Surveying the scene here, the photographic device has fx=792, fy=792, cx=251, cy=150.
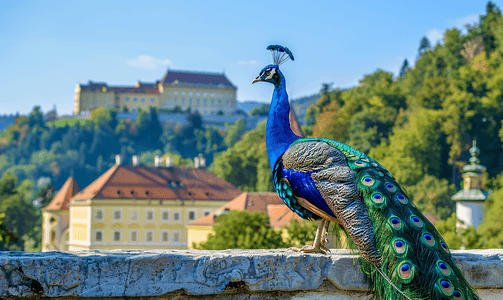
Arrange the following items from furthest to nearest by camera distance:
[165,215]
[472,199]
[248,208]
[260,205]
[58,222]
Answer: [58,222] → [165,215] → [260,205] → [248,208] → [472,199]

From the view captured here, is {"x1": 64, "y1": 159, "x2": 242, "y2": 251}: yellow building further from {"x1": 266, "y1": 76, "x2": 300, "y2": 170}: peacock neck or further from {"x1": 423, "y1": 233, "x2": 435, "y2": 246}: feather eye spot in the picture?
{"x1": 423, "y1": 233, "x2": 435, "y2": 246}: feather eye spot

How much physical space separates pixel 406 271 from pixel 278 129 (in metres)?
2.35

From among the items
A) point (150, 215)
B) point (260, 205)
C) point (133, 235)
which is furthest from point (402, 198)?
point (150, 215)

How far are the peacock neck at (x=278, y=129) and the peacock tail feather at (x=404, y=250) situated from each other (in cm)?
113

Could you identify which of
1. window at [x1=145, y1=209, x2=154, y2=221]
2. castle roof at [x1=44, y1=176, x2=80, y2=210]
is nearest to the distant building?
window at [x1=145, y1=209, x2=154, y2=221]

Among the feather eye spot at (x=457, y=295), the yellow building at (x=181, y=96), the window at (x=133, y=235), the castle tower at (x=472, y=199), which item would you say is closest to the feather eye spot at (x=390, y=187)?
the feather eye spot at (x=457, y=295)

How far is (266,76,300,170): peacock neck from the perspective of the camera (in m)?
8.37

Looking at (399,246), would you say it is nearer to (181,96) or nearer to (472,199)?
(472,199)

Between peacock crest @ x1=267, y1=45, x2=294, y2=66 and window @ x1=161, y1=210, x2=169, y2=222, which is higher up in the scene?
peacock crest @ x1=267, y1=45, x2=294, y2=66

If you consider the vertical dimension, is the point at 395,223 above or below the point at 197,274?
above

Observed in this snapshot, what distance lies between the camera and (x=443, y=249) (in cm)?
696

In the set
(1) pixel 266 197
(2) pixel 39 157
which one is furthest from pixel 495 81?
(2) pixel 39 157

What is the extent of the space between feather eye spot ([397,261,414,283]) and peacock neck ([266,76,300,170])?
2023mm

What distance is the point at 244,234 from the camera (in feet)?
165
